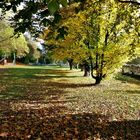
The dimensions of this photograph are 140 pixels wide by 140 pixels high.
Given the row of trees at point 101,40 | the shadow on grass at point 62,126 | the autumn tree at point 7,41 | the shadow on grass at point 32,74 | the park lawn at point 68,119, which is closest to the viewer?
the shadow on grass at point 62,126

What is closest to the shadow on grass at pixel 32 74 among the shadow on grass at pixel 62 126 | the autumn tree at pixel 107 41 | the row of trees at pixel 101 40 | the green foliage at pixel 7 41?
the green foliage at pixel 7 41

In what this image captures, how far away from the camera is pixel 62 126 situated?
37.3 ft

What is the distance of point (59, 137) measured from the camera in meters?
9.92

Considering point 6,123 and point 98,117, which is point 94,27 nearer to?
point 98,117

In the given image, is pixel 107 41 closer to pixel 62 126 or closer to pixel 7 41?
pixel 62 126

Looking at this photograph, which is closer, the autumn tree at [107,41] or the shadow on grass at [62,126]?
the shadow on grass at [62,126]

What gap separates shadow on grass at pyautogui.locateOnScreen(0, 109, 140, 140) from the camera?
10125mm

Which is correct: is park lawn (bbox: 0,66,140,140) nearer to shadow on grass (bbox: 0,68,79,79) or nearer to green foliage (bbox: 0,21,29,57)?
shadow on grass (bbox: 0,68,79,79)

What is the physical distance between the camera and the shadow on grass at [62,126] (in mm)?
10125

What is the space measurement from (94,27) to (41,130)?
17.9m

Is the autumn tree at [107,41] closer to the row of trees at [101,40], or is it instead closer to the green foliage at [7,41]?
the row of trees at [101,40]

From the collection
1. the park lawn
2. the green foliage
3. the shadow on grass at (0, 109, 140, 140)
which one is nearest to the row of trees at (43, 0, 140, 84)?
the park lawn

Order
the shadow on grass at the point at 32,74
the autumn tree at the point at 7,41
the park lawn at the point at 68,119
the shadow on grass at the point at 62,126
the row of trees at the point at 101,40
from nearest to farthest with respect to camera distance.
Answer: the shadow on grass at the point at 62,126, the park lawn at the point at 68,119, the row of trees at the point at 101,40, the shadow on grass at the point at 32,74, the autumn tree at the point at 7,41

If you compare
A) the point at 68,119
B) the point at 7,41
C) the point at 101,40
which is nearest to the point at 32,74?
the point at 101,40
